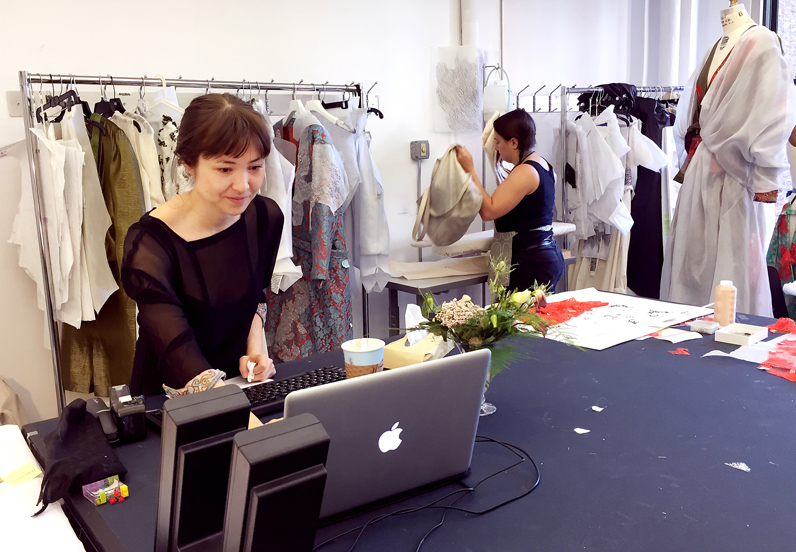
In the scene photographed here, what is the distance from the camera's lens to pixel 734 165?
3.20m

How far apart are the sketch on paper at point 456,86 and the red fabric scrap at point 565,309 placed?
2.04m

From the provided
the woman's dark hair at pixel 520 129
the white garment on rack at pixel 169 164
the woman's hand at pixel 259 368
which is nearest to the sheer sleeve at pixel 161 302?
the woman's hand at pixel 259 368

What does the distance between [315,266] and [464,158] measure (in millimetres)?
929

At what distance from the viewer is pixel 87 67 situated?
2908mm

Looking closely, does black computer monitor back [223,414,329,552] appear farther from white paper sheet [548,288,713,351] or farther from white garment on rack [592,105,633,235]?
white garment on rack [592,105,633,235]

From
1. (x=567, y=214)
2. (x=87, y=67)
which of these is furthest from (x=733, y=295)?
(x=87, y=67)

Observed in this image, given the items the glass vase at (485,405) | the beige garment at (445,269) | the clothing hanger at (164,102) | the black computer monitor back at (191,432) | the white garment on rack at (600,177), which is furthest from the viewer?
the white garment on rack at (600,177)

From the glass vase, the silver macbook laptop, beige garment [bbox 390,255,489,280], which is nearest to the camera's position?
the silver macbook laptop

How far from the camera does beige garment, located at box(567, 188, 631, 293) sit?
410cm

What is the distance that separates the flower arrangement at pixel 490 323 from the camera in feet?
4.47

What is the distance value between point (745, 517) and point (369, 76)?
3290 millimetres

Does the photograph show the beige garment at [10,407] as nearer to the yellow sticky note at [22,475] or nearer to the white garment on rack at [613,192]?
the yellow sticky note at [22,475]

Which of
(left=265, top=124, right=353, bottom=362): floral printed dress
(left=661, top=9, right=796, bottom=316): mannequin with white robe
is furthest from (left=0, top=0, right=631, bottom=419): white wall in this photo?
(left=661, top=9, right=796, bottom=316): mannequin with white robe

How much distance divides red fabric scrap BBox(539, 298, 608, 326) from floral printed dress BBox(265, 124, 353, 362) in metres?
1.14
